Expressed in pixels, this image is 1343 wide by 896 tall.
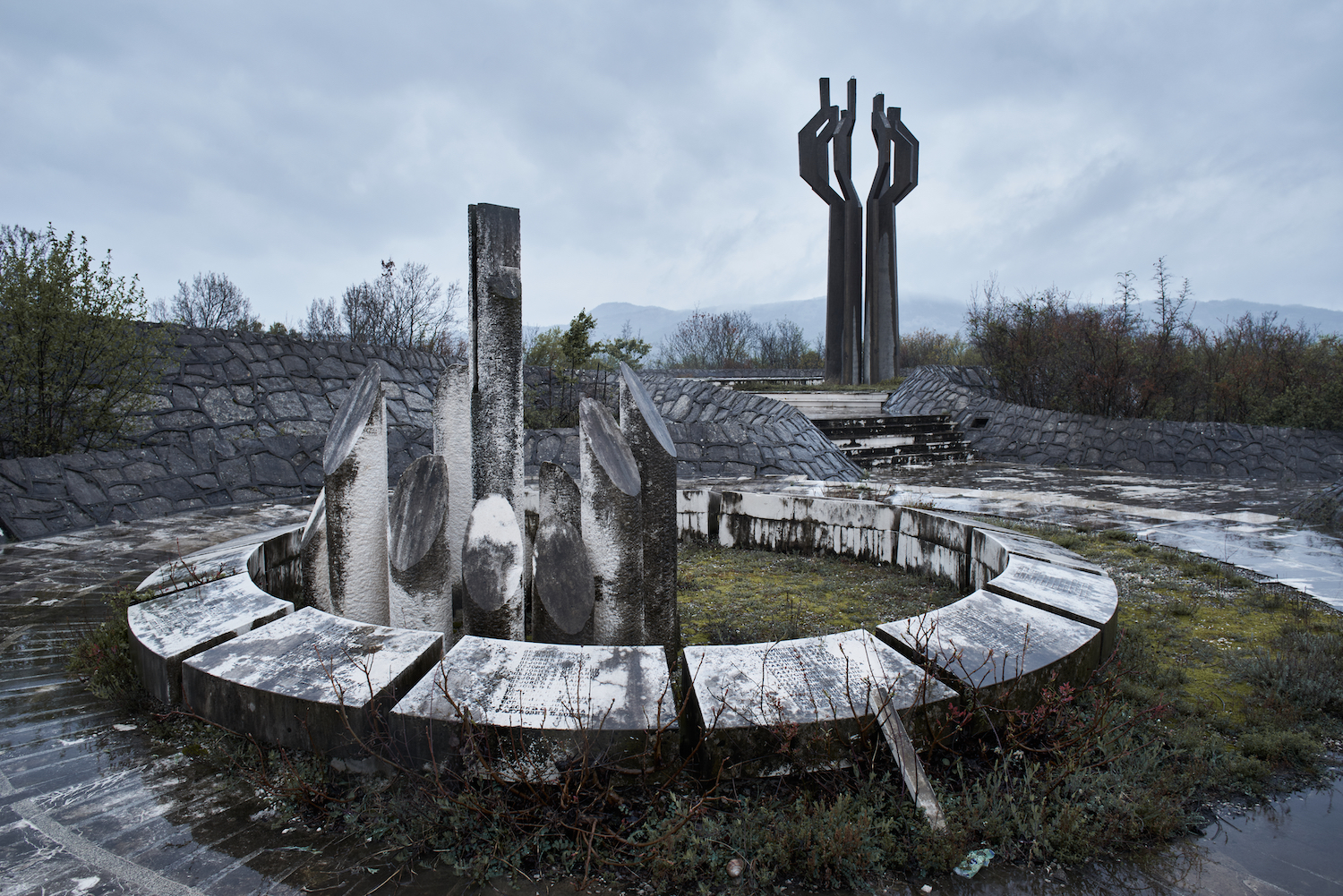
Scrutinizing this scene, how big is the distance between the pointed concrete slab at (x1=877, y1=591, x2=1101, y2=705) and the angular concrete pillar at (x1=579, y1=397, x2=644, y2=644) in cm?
90

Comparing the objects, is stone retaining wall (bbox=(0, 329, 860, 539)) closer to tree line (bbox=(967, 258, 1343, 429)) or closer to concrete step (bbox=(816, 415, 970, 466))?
concrete step (bbox=(816, 415, 970, 466))

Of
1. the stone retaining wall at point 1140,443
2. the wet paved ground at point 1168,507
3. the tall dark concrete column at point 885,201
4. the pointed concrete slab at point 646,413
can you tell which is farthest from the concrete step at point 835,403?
the pointed concrete slab at point 646,413

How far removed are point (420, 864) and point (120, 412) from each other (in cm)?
808

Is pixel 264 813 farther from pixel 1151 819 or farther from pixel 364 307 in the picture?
pixel 364 307

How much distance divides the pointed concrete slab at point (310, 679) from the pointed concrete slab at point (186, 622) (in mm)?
57

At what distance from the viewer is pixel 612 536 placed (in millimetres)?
2607

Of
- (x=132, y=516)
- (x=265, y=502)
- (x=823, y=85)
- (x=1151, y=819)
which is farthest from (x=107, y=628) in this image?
(x=823, y=85)

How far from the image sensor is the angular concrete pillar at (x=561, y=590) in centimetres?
247

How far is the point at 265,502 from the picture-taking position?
7594 millimetres

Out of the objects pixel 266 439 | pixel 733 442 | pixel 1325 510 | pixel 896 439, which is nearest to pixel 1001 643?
pixel 1325 510

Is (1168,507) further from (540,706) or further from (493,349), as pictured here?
(540,706)

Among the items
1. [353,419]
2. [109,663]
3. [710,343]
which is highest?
[710,343]

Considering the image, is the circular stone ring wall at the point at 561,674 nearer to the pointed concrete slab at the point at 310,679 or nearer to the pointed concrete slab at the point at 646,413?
the pointed concrete slab at the point at 310,679

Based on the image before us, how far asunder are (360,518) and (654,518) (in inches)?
44.5
